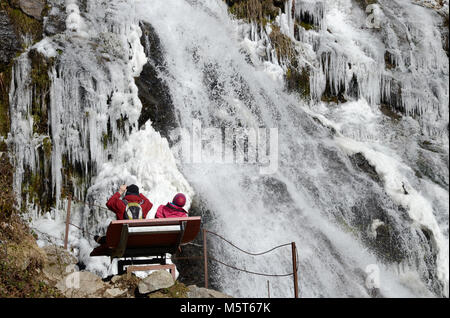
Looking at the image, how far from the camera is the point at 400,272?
34.1 ft

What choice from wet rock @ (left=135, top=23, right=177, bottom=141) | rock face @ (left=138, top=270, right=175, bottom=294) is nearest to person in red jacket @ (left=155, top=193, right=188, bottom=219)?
rock face @ (left=138, top=270, right=175, bottom=294)

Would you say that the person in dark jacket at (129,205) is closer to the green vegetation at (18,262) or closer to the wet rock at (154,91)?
the green vegetation at (18,262)

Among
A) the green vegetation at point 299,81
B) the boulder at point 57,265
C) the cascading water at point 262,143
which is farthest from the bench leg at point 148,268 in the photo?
the green vegetation at point 299,81

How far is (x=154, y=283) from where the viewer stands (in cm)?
621

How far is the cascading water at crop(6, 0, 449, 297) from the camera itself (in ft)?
33.4

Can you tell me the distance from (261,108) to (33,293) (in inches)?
282

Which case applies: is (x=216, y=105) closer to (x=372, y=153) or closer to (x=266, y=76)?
(x=266, y=76)

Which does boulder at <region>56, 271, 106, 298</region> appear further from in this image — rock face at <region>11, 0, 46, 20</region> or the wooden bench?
rock face at <region>11, 0, 46, 20</region>

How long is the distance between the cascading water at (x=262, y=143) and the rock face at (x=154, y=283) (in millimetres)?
3395

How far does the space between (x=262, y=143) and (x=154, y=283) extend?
19.9 ft

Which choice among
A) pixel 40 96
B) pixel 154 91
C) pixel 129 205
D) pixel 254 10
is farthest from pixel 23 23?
pixel 129 205

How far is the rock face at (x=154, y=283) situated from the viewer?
20.4 ft

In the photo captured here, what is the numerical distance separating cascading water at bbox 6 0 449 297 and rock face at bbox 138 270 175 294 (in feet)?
11.1

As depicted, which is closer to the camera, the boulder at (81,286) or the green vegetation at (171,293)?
the green vegetation at (171,293)
